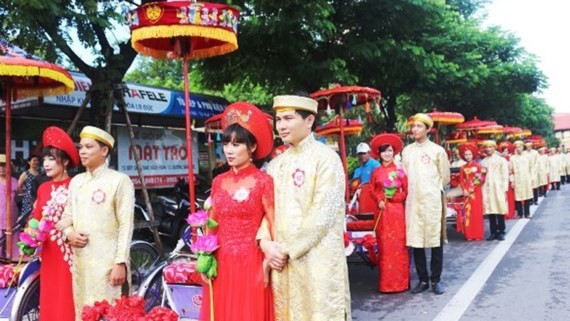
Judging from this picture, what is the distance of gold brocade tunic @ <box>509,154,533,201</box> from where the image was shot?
1291 cm

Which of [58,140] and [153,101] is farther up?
[153,101]

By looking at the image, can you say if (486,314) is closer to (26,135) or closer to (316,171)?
(316,171)

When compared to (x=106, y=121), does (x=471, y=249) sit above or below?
below

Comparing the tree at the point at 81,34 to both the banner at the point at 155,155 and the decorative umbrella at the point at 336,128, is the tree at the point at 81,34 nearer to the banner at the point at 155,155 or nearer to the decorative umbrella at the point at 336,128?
the banner at the point at 155,155

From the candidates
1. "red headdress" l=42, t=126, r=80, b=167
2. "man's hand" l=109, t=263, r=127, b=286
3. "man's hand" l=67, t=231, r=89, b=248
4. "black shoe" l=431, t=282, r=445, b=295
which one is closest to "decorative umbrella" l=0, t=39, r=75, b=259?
→ "red headdress" l=42, t=126, r=80, b=167

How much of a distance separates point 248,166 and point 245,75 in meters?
8.77

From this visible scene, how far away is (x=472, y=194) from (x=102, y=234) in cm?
725

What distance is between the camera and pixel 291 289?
3350 mm

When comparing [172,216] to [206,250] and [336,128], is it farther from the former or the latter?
[206,250]

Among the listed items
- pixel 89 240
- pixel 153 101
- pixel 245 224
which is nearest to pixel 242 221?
pixel 245 224

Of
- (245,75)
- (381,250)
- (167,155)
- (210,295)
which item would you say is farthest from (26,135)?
(210,295)

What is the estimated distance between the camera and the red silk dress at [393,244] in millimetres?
6004

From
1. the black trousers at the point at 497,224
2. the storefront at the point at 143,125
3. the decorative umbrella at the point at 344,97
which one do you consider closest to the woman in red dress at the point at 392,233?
the decorative umbrella at the point at 344,97

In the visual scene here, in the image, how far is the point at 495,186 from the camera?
10102 mm
